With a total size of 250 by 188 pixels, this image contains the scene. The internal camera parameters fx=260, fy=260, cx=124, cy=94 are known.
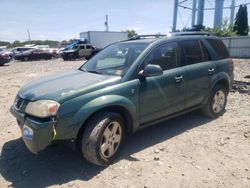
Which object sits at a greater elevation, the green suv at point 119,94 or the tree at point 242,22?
the tree at point 242,22

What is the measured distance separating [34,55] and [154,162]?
27.5 metres

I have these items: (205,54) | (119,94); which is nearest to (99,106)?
(119,94)

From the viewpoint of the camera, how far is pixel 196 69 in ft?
15.5

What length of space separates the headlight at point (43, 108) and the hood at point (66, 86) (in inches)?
2.8

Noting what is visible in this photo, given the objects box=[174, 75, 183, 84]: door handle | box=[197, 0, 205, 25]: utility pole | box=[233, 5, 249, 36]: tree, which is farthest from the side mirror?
box=[197, 0, 205, 25]: utility pole

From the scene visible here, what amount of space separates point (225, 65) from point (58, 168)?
12.8 feet

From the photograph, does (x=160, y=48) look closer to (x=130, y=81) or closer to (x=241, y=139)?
(x=130, y=81)

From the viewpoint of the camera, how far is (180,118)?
5.50 m

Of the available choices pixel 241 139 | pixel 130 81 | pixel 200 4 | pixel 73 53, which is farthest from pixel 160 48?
pixel 200 4

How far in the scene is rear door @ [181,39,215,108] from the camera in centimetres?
463

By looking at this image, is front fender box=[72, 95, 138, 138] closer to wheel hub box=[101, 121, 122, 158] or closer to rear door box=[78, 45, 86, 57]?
wheel hub box=[101, 121, 122, 158]

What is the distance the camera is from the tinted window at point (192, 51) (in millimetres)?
4648

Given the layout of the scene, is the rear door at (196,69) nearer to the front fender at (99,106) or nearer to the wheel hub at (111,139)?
the front fender at (99,106)

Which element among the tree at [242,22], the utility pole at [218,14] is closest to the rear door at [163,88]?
the tree at [242,22]
